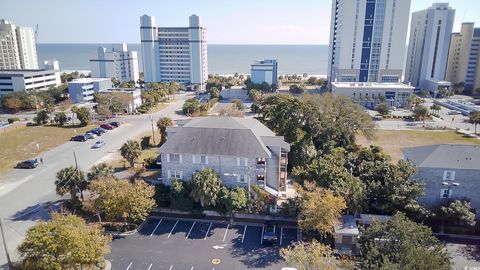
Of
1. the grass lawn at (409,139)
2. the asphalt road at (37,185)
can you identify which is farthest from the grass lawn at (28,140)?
the grass lawn at (409,139)

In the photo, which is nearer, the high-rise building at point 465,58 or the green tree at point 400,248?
the green tree at point 400,248

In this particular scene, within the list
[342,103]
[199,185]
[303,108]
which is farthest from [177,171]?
[342,103]

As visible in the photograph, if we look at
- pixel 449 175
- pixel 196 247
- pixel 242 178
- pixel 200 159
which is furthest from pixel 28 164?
pixel 449 175

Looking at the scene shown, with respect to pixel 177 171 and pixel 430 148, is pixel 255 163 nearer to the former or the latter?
pixel 177 171

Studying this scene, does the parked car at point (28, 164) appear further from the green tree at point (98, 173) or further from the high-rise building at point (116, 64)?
the high-rise building at point (116, 64)

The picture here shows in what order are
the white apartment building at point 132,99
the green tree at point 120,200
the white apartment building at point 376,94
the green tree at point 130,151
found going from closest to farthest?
the green tree at point 120,200 → the green tree at point 130,151 → the white apartment building at point 132,99 → the white apartment building at point 376,94

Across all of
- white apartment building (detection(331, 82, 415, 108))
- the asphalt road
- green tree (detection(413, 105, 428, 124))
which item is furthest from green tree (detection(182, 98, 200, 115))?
green tree (detection(413, 105, 428, 124))
